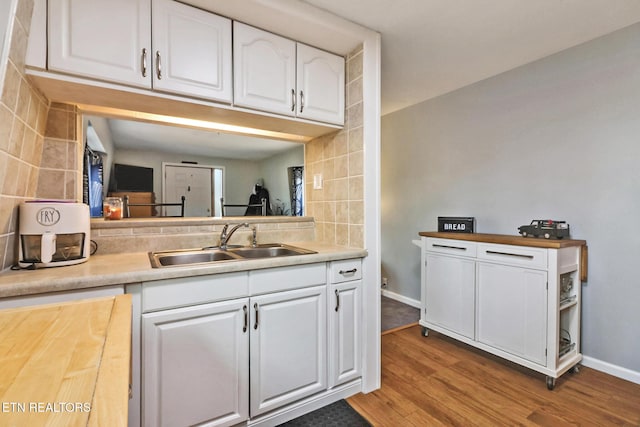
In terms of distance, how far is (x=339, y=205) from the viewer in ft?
6.66

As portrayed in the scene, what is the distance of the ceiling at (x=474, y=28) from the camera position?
5.45 feet

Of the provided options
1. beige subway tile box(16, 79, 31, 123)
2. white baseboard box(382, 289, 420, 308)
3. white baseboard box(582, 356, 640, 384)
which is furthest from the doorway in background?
white baseboard box(582, 356, 640, 384)

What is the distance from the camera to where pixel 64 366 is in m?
0.54

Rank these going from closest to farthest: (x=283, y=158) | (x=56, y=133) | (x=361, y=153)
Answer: (x=56, y=133), (x=361, y=153), (x=283, y=158)

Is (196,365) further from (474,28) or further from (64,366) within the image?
(474,28)

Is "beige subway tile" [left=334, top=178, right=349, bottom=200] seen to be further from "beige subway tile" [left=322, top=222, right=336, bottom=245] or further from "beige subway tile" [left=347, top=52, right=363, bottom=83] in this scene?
"beige subway tile" [left=347, top=52, right=363, bottom=83]

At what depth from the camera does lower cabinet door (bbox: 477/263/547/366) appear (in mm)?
1884

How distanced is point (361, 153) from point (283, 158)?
0.77 meters

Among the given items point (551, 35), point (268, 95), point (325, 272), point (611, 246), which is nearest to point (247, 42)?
point (268, 95)

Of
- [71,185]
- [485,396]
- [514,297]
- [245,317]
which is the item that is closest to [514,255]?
[514,297]

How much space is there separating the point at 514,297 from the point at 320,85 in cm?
191

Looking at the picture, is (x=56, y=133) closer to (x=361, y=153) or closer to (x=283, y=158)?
(x=283, y=158)

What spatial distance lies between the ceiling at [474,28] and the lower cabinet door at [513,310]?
1.55 m

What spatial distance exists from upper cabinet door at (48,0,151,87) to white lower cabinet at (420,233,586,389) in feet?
7.60
